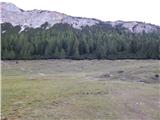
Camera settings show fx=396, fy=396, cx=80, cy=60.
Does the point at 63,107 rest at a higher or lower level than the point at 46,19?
lower

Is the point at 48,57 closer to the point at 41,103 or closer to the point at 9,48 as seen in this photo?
the point at 9,48

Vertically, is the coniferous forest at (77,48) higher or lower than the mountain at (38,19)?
lower

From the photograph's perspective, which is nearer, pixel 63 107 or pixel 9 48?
pixel 63 107

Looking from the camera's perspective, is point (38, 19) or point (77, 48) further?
point (38, 19)

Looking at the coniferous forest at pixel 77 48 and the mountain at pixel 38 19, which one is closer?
the coniferous forest at pixel 77 48

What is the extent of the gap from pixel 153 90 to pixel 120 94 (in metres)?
4.01

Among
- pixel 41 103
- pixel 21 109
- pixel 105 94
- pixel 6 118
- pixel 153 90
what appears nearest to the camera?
pixel 6 118

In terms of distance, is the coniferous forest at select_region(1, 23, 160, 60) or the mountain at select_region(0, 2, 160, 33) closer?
the coniferous forest at select_region(1, 23, 160, 60)

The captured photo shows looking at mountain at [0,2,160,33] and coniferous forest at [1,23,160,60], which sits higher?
mountain at [0,2,160,33]

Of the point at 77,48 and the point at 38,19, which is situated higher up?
the point at 38,19

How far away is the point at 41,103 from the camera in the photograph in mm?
23250

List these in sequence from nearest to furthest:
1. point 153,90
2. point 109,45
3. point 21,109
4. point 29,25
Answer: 1. point 21,109
2. point 153,90
3. point 109,45
4. point 29,25

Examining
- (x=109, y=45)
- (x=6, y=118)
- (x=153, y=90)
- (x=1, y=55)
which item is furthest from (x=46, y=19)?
(x=6, y=118)

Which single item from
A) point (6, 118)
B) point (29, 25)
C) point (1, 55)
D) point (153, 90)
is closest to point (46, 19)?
point (29, 25)
